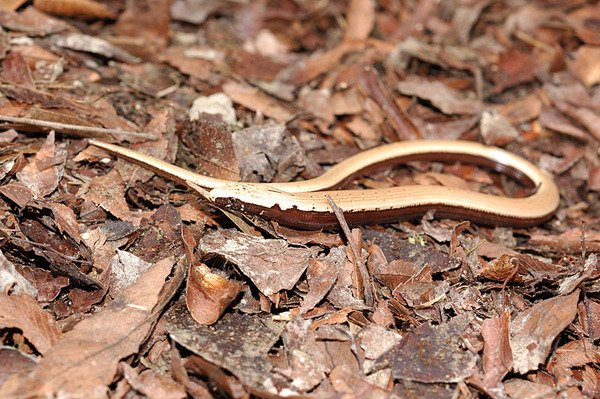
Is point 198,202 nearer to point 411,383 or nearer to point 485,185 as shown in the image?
point 411,383

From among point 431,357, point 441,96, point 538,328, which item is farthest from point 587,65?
point 431,357

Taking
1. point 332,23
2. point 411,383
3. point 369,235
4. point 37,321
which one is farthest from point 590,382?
point 332,23

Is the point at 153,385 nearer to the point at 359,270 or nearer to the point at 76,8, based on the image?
the point at 359,270

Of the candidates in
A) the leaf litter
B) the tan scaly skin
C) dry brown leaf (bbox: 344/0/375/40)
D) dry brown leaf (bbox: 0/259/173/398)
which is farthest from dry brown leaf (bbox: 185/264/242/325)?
dry brown leaf (bbox: 344/0/375/40)

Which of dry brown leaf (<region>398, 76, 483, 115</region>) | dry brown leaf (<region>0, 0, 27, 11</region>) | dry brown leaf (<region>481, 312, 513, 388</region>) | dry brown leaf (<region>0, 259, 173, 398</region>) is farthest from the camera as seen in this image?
dry brown leaf (<region>398, 76, 483, 115</region>)

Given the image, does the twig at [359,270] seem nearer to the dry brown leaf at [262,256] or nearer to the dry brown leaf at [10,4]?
the dry brown leaf at [262,256]

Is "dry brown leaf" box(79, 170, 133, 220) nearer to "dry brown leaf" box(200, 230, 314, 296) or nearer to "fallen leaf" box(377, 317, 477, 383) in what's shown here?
"dry brown leaf" box(200, 230, 314, 296)
